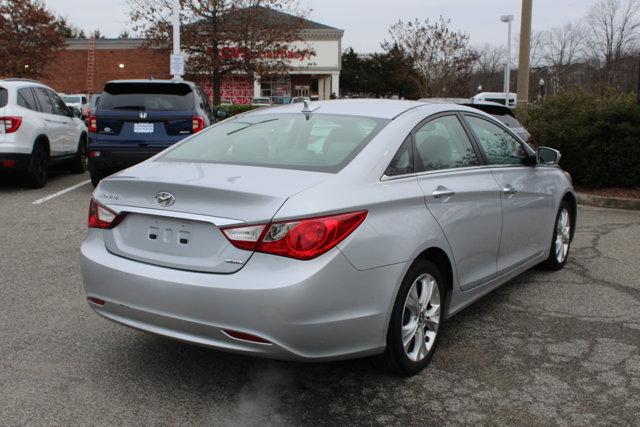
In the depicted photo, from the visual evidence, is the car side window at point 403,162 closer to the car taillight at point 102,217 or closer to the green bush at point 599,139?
the car taillight at point 102,217

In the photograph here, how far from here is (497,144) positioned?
193 inches

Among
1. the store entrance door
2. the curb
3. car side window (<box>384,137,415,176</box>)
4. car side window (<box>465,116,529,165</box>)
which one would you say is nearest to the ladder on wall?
the store entrance door

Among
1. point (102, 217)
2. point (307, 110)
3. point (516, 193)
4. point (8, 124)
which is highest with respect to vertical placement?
point (307, 110)

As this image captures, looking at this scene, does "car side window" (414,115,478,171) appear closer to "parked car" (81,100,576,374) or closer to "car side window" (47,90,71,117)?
"parked car" (81,100,576,374)

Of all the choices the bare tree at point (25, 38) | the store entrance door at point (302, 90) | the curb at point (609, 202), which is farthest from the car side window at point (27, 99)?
the store entrance door at point (302, 90)

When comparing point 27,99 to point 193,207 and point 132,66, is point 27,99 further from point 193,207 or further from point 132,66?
point 132,66

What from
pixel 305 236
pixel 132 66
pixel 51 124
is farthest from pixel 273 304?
pixel 132 66

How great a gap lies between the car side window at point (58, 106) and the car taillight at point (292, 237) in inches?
368

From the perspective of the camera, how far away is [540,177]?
530cm

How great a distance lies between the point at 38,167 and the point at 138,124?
2.01 metres

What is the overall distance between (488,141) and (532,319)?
4.29ft

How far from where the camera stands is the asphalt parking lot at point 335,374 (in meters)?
3.23

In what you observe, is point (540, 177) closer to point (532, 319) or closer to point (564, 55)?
point (532, 319)

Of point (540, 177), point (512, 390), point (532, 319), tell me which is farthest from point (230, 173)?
point (540, 177)
